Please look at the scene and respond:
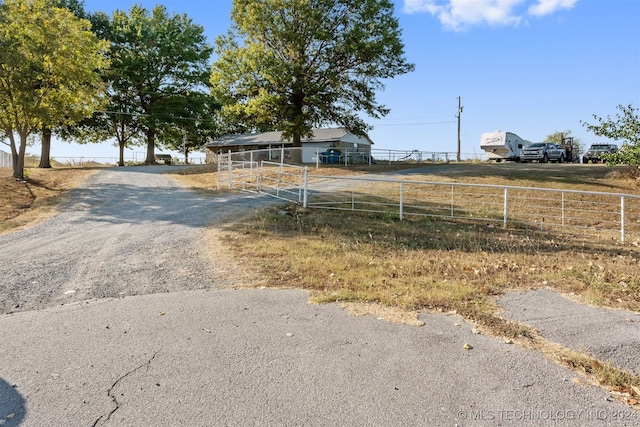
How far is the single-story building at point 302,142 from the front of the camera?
39.2 m

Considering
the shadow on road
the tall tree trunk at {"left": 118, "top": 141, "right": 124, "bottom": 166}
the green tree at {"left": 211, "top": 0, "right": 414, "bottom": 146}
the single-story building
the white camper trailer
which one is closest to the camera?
the shadow on road

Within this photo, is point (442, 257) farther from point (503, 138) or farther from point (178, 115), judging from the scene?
point (178, 115)

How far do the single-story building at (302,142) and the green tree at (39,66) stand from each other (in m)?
18.0

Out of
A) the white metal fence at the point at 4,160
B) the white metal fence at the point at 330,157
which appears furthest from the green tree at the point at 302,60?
the white metal fence at the point at 4,160

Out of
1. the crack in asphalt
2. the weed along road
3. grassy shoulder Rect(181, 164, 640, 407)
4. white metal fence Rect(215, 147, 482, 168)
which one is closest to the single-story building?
white metal fence Rect(215, 147, 482, 168)

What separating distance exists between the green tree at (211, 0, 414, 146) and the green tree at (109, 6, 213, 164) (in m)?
14.2

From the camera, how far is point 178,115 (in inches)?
1547

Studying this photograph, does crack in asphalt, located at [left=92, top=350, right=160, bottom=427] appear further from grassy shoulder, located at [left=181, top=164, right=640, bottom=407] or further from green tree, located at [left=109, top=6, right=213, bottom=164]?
green tree, located at [left=109, top=6, right=213, bottom=164]

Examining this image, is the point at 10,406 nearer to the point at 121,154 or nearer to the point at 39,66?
the point at 39,66

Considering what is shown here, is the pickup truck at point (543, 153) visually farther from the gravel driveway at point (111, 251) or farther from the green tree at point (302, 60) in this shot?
the gravel driveway at point (111, 251)

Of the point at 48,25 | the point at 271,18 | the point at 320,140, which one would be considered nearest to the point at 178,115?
the point at 320,140

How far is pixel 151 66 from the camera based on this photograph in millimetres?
39406

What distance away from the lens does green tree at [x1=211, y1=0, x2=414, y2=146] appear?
24719 mm

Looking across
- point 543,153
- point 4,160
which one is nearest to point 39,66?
point 4,160
